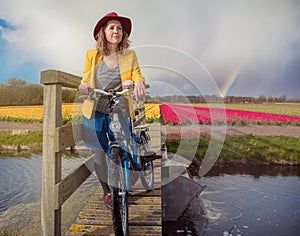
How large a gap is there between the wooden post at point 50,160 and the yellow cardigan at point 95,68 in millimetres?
313

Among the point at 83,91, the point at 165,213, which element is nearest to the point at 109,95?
the point at 83,91

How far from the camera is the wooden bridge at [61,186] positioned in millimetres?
2211

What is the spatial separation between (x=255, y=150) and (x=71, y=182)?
32.1ft

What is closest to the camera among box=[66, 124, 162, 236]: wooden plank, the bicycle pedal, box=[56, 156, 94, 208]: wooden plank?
box=[56, 156, 94, 208]: wooden plank

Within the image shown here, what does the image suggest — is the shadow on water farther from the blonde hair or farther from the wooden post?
the blonde hair

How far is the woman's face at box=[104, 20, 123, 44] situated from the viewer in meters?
2.57

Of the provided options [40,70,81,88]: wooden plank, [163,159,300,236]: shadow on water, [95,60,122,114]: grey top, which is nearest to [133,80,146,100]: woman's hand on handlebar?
[95,60,122,114]: grey top

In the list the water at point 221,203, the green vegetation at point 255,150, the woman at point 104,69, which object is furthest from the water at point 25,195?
the green vegetation at point 255,150

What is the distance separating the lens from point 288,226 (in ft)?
17.6

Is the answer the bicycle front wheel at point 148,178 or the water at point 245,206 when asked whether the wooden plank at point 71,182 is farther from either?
the water at point 245,206

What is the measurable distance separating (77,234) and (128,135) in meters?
0.93

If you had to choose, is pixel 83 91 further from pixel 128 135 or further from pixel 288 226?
pixel 288 226

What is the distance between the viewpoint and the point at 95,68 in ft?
8.50

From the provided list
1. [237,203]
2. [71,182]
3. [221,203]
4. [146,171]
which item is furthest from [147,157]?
[237,203]
